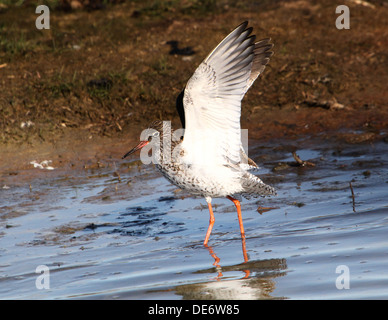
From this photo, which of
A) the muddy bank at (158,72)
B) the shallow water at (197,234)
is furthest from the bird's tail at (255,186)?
the muddy bank at (158,72)

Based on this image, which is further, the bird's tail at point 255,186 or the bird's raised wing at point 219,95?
the bird's tail at point 255,186

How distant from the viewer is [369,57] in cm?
1111

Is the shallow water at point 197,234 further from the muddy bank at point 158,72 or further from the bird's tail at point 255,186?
the muddy bank at point 158,72

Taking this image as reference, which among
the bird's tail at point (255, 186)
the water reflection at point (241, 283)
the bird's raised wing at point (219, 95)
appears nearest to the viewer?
the water reflection at point (241, 283)

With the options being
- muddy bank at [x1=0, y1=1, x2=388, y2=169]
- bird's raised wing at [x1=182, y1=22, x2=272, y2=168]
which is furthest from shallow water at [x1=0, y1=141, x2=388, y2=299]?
bird's raised wing at [x1=182, y1=22, x2=272, y2=168]

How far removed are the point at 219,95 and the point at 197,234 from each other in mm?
1543

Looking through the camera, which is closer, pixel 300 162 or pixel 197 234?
pixel 197 234

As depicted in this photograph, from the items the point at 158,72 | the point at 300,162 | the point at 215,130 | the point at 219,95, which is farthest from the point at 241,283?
the point at 158,72

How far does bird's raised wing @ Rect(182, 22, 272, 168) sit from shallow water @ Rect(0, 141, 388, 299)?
967 mm

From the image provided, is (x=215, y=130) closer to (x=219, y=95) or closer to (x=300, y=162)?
(x=219, y=95)

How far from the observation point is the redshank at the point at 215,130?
604cm

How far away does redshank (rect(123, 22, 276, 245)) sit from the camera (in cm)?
604

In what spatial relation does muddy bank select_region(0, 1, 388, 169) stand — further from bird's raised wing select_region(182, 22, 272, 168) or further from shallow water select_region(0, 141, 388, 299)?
bird's raised wing select_region(182, 22, 272, 168)

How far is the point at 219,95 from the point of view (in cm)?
613
